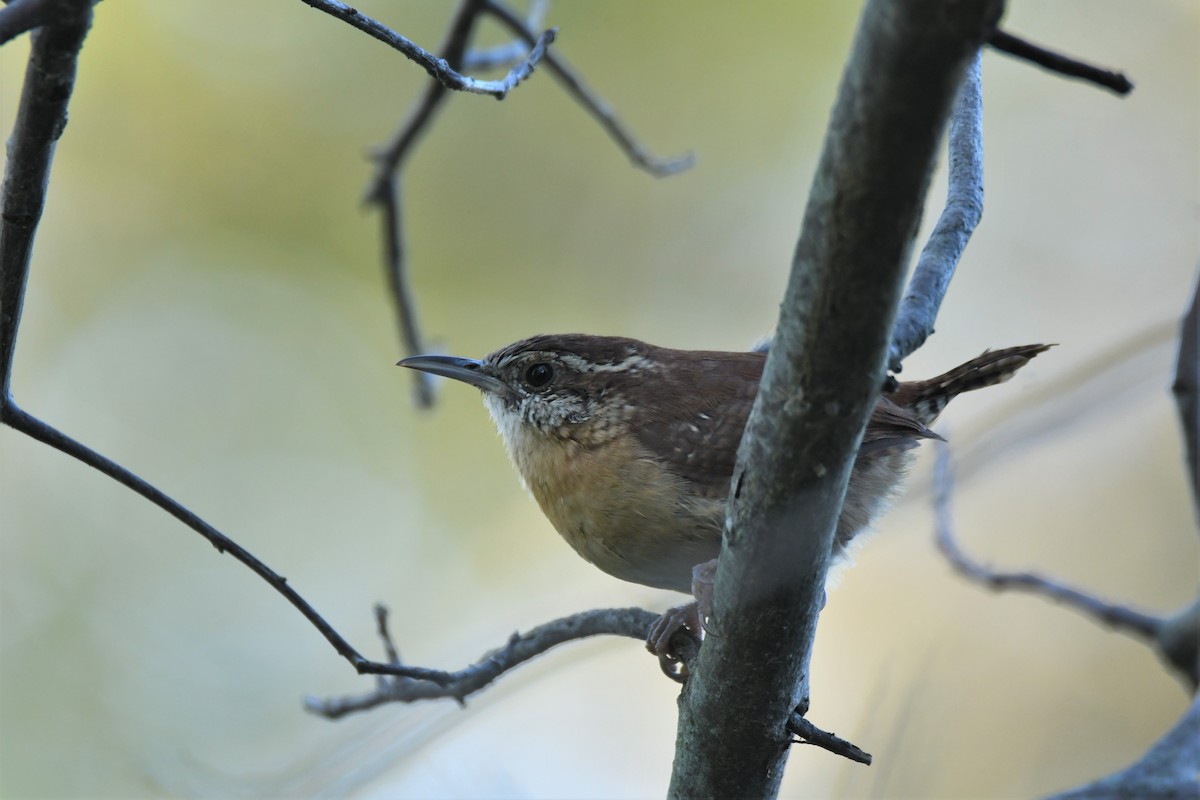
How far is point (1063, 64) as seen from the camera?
1.46m

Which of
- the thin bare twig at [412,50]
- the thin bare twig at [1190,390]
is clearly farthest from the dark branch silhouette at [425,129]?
the thin bare twig at [1190,390]

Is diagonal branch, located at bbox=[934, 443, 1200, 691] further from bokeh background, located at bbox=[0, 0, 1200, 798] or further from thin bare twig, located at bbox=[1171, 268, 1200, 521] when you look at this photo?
bokeh background, located at bbox=[0, 0, 1200, 798]

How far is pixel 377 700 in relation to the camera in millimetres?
2955

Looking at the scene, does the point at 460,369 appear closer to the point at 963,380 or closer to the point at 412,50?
the point at 963,380

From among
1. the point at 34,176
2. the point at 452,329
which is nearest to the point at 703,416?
the point at 34,176

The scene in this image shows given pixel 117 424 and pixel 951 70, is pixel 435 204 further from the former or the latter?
pixel 951 70

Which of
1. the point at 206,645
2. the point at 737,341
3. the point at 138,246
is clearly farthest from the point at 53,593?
the point at 737,341

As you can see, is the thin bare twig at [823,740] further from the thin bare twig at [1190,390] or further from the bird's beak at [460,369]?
the bird's beak at [460,369]

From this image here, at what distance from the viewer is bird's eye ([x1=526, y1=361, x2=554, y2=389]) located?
3.76m

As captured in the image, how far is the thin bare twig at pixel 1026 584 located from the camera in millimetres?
3496

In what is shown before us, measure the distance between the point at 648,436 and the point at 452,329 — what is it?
13.1ft

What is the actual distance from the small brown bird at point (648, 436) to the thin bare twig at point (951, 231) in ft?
1.43

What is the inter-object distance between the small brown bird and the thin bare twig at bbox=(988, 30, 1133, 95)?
136cm

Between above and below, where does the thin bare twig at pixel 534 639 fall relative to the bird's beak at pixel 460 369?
below
